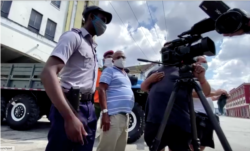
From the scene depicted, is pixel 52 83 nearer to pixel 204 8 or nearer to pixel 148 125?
pixel 148 125

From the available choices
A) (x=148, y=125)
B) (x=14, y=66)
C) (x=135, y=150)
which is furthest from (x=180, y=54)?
(x=14, y=66)

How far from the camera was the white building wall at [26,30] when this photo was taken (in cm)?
945

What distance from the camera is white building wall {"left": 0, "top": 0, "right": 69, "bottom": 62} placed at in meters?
9.45

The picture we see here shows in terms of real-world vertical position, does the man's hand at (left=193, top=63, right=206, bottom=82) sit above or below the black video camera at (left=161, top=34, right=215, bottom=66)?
below

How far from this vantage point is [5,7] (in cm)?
973

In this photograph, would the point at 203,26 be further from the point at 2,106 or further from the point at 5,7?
the point at 5,7

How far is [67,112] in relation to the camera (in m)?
0.95

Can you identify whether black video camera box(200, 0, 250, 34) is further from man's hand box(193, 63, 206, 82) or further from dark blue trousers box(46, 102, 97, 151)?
dark blue trousers box(46, 102, 97, 151)

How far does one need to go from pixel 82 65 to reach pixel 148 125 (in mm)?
866

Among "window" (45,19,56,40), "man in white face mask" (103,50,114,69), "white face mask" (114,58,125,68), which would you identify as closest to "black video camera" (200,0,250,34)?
"white face mask" (114,58,125,68)

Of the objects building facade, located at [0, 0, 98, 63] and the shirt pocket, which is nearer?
the shirt pocket

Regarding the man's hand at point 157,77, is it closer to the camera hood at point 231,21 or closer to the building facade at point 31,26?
the camera hood at point 231,21

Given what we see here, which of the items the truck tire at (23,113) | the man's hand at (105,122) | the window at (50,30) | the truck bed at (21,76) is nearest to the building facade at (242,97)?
the man's hand at (105,122)

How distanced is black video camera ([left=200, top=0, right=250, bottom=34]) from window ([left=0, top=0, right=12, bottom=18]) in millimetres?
11676
